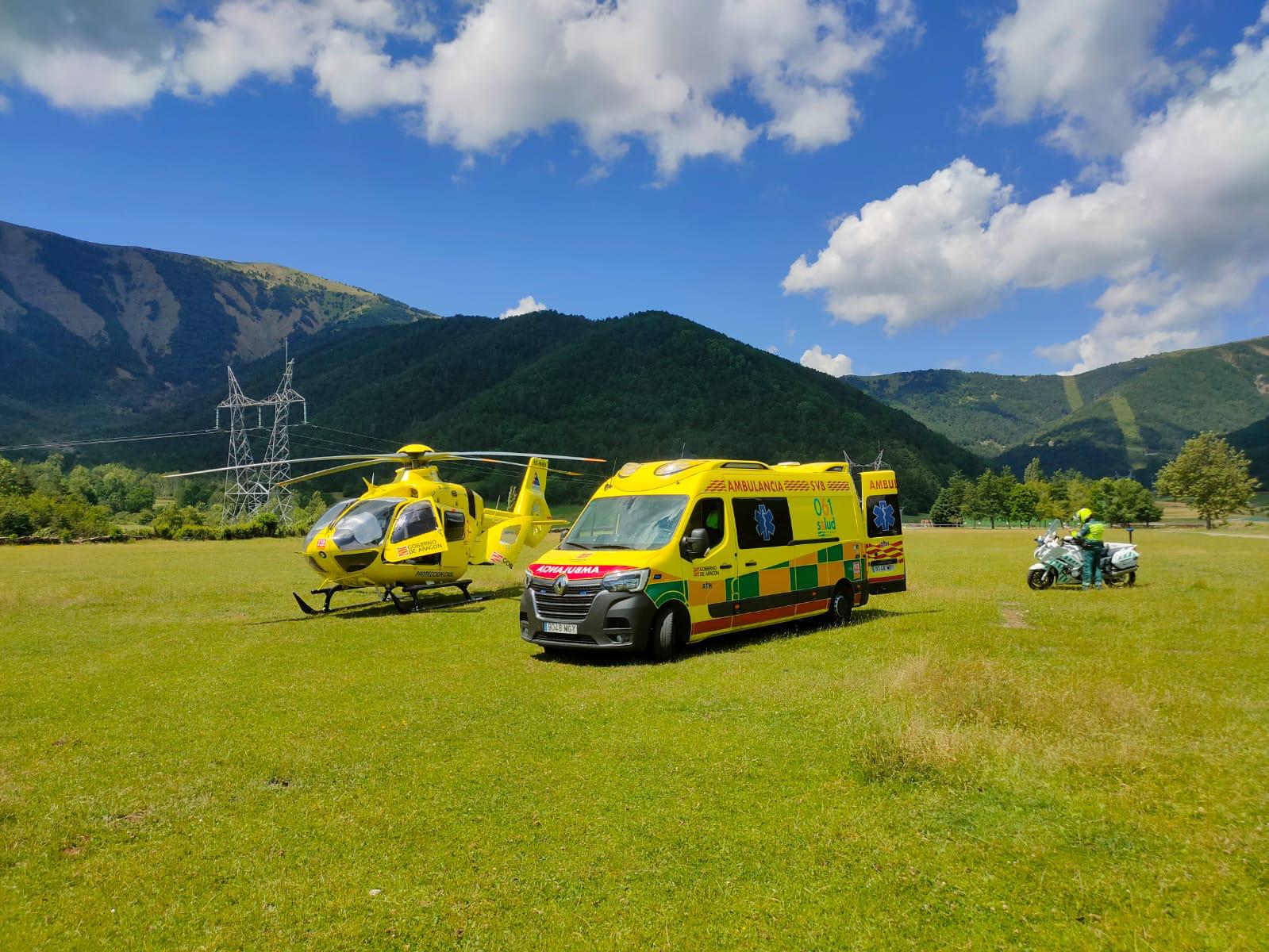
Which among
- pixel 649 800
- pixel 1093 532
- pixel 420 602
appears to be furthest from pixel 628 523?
pixel 1093 532

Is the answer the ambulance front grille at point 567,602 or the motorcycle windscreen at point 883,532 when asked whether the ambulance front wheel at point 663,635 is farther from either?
the motorcycle windscreen at point 883,532

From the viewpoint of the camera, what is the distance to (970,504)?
103875 millimetres

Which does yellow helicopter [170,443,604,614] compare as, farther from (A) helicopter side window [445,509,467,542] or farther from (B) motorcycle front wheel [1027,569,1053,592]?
(B) motorcycle front wheel [1027,569,1053,592]

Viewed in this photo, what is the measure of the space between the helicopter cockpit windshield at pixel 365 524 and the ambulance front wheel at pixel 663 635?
811 cm

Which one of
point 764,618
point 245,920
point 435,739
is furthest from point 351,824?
point 764,618

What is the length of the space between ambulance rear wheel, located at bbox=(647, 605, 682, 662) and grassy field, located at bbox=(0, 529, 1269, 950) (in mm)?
314

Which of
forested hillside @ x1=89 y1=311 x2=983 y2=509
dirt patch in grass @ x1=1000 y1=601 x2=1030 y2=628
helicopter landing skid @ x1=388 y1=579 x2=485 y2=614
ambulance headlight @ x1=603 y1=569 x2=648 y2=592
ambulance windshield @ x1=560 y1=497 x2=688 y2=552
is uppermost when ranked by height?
forested hillside @ x1=89 y1=311 x2=983 y2=509

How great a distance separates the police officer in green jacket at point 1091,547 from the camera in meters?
18.2

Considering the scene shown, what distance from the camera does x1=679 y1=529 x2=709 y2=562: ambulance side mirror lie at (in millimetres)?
10648

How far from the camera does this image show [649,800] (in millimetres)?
5320

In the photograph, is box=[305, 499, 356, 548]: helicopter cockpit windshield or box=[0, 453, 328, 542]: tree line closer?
box=[305, 499, 356, 548]: helicopter cockpit windshield

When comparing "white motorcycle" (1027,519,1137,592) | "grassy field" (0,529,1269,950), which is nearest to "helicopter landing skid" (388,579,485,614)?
"grassy field" (0,529,1269,950)

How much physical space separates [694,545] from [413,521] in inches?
328

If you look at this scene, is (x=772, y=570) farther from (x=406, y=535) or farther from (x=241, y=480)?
(x=241, y=480)
